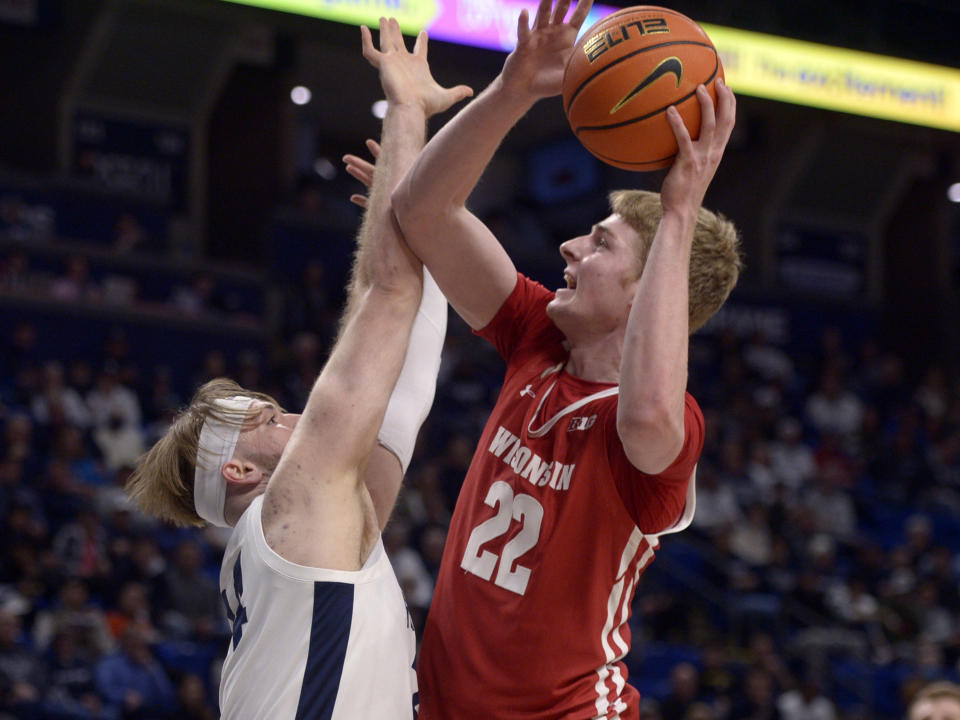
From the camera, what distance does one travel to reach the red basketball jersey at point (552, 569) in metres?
2.85

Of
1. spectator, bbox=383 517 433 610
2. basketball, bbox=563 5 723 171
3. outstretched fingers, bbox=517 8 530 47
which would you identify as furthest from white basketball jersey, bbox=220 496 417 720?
spectator, bbox=383 517 433 610

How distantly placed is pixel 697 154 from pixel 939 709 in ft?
8.13

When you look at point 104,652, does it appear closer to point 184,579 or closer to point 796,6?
point 184,579

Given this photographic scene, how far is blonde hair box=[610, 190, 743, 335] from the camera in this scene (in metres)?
3.02

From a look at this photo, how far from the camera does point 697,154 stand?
105 inches

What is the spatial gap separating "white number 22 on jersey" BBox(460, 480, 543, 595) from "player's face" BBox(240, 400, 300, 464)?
0.51 m

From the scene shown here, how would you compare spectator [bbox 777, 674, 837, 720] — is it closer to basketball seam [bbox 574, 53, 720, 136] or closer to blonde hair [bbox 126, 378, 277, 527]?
blonde hair [bbox 126, 378, 277, 527]

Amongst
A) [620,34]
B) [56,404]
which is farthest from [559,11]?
[56,404]

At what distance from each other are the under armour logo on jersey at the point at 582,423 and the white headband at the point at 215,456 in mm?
780

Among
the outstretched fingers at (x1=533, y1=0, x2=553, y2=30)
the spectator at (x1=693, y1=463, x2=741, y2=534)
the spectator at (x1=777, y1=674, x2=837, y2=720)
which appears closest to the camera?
the outstretched fingers at (x1=533, y1=0, x2=553, y2=30)

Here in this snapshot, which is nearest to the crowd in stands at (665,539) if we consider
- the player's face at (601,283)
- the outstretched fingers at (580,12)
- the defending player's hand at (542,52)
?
the player's face at (601,283)

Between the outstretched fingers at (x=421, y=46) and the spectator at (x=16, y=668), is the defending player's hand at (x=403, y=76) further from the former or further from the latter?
the spectator at (x=16, y=668)

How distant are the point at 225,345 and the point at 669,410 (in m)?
11.9

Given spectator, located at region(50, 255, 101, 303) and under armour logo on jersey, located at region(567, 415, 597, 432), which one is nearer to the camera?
under armour logo on jersey, located at region(567, 415, 597, 432)
